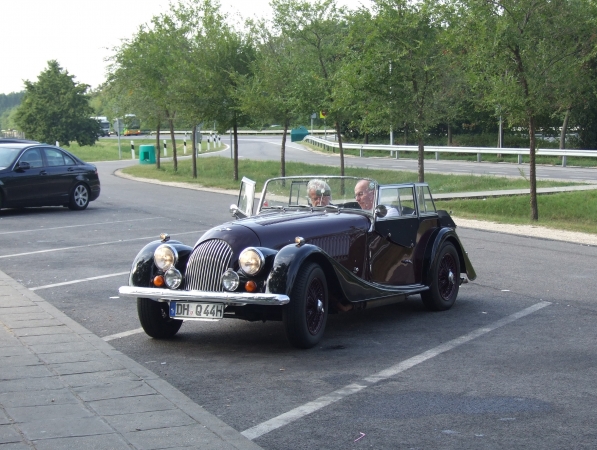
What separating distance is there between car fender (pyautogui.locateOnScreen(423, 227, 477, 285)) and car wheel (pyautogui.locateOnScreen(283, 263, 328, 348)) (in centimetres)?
185

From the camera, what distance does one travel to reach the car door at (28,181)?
19969mm

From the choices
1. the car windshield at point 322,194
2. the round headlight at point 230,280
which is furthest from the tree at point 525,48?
the round headlight at point 230,280

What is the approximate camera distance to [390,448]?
4.81 m

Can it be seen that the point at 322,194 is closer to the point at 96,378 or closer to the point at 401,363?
the point at 401,363

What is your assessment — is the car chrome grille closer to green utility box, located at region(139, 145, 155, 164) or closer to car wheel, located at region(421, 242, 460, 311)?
car wheel, located at region(421, 242, 460, 311)

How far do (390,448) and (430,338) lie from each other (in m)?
3.01

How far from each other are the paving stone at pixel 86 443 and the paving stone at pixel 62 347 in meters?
2.29

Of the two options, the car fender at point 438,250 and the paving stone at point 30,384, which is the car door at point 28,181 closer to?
the car fender at point 438,250

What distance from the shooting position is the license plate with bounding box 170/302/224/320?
7.04 meters

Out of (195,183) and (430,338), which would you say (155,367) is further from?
(195,183)

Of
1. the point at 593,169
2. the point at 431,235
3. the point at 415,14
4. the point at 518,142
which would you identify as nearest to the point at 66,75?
the point at 518,142

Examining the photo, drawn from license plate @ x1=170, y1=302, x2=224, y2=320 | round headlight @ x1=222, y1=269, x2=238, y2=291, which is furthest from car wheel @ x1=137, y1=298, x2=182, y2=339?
round headlight @ x1=222, y1=269, x2=238, y2=291

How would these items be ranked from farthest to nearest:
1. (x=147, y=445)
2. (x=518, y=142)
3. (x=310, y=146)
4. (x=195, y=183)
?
1. (x=310, y=146)
2. (x=518, y=142)
3. (x=195, y=183)
4. (x=147, y=445)

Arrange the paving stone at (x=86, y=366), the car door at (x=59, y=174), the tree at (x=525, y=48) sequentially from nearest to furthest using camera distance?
the paving stone at (x=86, y=366)
the tree at (x=525, y=48)
the car door at (x=59, y=174)
